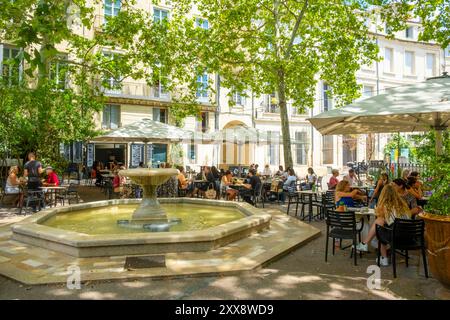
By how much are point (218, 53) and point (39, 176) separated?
8552mm

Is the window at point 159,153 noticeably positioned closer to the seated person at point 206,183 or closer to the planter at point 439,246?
the seated person at point 206,183

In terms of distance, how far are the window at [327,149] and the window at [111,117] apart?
1659 cm

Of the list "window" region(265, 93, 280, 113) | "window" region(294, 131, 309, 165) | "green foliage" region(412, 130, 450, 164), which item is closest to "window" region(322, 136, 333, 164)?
"window" region(294, 131, 309, 165)

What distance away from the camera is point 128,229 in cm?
776

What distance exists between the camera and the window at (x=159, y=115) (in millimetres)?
25703

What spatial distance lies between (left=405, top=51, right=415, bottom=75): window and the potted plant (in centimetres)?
3337

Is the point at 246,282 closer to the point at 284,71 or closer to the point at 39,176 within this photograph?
the point at 39,176

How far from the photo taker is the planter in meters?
4.40

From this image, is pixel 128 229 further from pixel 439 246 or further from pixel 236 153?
pixel 236 153

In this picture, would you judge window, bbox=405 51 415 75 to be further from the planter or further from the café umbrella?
the planter

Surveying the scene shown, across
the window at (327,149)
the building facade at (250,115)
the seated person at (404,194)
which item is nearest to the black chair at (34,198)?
the seated person at (404,194)

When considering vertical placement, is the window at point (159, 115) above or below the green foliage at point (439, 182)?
above

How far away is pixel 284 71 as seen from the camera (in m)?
15.6

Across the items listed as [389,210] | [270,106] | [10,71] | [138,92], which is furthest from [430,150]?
[270,106]
